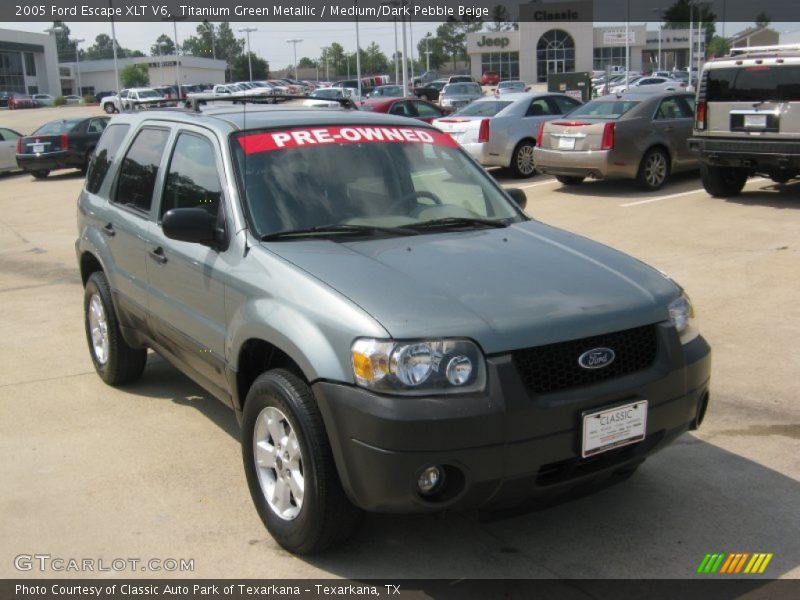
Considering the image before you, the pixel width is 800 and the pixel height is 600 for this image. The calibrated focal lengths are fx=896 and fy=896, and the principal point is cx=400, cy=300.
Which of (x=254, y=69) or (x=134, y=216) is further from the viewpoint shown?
(x=254, y=69)

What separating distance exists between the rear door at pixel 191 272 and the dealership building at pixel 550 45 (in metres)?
82.9

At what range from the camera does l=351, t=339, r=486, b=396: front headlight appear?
3.24 meters

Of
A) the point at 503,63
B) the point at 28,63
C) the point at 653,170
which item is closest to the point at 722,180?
the point at 653,170

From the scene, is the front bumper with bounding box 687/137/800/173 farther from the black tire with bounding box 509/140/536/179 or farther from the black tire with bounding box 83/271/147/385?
the black tire with bounding box 83/271/147/385

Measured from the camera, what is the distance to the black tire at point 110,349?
18.9 feet

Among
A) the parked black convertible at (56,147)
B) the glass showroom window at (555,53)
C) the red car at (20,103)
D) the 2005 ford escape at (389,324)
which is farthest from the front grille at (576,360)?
the glass showroom window at (555,53)

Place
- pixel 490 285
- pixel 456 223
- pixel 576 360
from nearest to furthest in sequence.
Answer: pixel 576 360 < pixel 490 285 < pixel 456 223

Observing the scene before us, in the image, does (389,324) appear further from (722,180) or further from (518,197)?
(722,180)

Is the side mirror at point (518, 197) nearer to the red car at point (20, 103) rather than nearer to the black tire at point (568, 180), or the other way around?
the black tire at point (568, 180)

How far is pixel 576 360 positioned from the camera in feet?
11.3

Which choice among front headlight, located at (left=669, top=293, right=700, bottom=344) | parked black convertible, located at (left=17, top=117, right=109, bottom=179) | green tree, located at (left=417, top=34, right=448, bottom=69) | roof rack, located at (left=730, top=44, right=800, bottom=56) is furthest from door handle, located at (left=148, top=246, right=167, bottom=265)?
green tree, located at (left=417, top=34, right=448, bottom=69)

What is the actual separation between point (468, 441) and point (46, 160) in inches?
848

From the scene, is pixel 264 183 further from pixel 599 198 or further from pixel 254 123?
pixel 599 198

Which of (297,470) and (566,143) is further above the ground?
(566,143)
